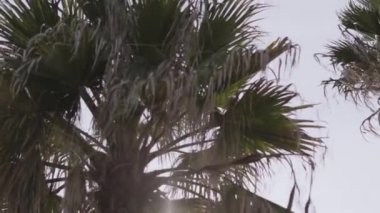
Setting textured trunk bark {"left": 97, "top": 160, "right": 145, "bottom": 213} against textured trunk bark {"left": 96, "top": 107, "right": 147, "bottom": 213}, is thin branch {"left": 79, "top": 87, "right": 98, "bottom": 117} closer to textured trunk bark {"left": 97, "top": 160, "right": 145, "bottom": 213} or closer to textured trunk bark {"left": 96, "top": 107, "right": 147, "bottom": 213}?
textured trunk bark {"left": 96, "top": 107, "right": 147, "bottom": 213}

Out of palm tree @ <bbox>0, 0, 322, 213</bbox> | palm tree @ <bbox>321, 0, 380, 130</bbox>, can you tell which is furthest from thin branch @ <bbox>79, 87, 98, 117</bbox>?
palm tree @ <bbox>321, 0, 380, 130</bbox>

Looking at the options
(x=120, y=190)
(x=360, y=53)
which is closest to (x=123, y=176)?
(x=120, y=190)

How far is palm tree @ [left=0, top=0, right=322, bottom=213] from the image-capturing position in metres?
5.04

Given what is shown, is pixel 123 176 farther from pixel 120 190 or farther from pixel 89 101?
pixel 89 101

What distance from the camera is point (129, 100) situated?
4805 millimetres

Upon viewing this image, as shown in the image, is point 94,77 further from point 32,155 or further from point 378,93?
point 378,93

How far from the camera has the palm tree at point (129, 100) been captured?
16.5 ft

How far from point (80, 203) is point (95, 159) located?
33 centimetres

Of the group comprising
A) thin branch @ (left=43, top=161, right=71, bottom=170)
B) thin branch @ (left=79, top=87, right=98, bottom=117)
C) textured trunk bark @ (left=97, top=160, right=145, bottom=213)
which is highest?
thin branch @ (left=79, top=87, right=98, bottom=117)

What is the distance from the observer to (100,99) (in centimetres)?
521

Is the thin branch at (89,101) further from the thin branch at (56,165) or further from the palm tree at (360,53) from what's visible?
the palm tree at (360,53)

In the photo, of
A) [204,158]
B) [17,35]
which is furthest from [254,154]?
[17,35]

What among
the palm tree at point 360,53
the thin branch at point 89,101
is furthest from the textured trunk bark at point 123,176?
the palm tree at point 360,53

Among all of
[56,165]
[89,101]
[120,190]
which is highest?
[89,101]
